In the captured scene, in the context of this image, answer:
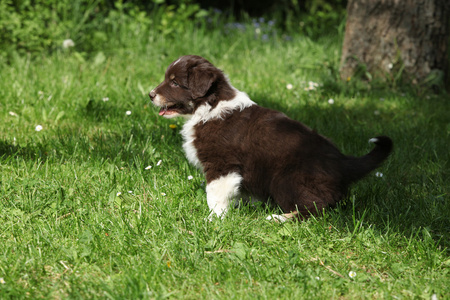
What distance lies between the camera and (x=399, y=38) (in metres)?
5.81

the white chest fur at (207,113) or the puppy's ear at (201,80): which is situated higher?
the puppy's ear at (201,80)

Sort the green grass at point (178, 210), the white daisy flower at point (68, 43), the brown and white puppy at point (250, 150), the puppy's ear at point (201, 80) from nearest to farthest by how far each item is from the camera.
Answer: the green grass at point (178, 210), the brown and white puppy at point (250, 150), the puppy's ear at point (201, 80), the white daisy flower at point (68, 43)

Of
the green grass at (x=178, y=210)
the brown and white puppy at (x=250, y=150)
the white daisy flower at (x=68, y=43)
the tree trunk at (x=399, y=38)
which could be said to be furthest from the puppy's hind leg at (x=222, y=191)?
the white daisy flower at (x=68, y=43)

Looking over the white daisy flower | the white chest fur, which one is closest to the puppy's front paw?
the white chest fur

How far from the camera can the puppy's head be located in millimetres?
3449

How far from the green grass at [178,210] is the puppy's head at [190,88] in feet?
1.86

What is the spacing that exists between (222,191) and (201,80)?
805 mm

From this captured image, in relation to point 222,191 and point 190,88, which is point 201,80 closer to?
point 190,88

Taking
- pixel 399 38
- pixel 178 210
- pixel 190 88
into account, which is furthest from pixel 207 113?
pixel 399 38

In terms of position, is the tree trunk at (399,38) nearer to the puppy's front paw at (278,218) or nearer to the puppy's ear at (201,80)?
the puppy's ear at (201,80)

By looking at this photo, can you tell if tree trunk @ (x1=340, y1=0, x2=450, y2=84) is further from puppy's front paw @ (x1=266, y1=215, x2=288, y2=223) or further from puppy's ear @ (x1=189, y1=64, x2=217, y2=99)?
puppy's front paw @ (x1=266, y1=215, x2=288, y2=223)

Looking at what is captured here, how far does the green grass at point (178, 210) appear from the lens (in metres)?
2.56

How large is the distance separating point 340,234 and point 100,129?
256cm

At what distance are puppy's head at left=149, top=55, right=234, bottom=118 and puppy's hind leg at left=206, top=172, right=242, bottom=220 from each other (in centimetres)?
57
